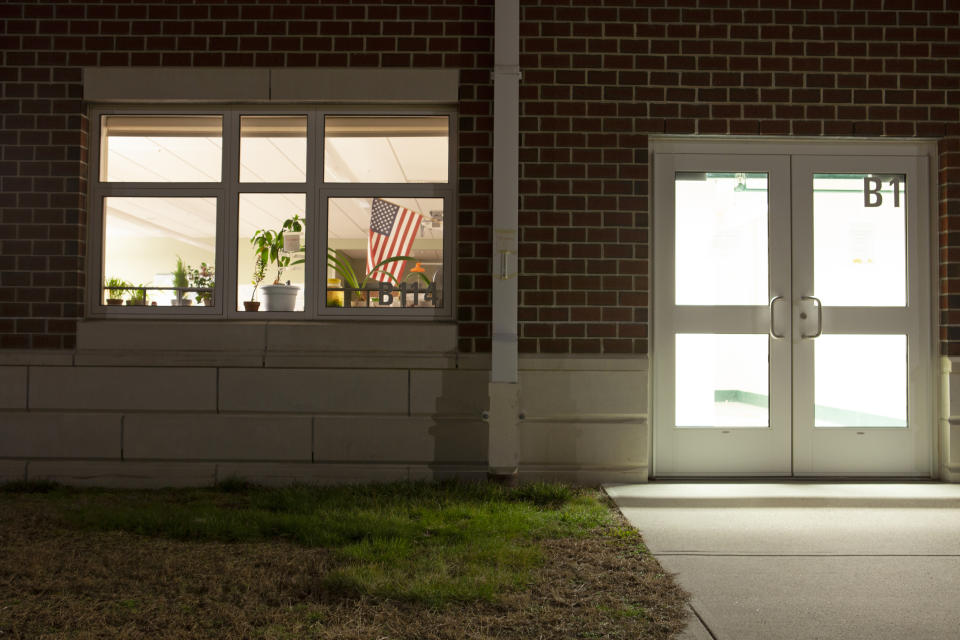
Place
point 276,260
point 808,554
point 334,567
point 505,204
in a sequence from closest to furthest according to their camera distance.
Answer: point 334,567, point 808,554, point 505,204, point 276,260

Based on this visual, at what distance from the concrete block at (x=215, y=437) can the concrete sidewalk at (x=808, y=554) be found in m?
2.30

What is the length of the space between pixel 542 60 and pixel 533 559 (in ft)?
11.6

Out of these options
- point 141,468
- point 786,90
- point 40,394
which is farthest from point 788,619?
point 40,394

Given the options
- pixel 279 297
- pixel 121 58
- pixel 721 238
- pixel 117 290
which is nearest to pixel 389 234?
pixel 279 297

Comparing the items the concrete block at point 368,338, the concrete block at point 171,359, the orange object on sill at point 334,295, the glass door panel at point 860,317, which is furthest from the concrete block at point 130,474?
the glass door panel at point 860,317

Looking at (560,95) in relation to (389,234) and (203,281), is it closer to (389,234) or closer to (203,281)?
(389,234)

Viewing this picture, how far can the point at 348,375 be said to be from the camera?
491 centimetres

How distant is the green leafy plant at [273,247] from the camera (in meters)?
5.09

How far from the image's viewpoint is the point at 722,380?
5027mm

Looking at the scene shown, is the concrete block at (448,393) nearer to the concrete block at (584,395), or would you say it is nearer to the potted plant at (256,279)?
the concrete block at (584,395)

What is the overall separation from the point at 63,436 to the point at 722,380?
4.84m

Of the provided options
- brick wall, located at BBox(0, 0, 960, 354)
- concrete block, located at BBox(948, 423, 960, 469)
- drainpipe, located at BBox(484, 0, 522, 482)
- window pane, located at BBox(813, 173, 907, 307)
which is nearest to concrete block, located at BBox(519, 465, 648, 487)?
drainpipe, located at BBox(484, 0, 522, 482)

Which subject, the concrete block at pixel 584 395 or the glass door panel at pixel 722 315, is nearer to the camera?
the concrete block at pixel 584 395

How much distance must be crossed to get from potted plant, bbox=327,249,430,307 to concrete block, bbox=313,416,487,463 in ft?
2.97
